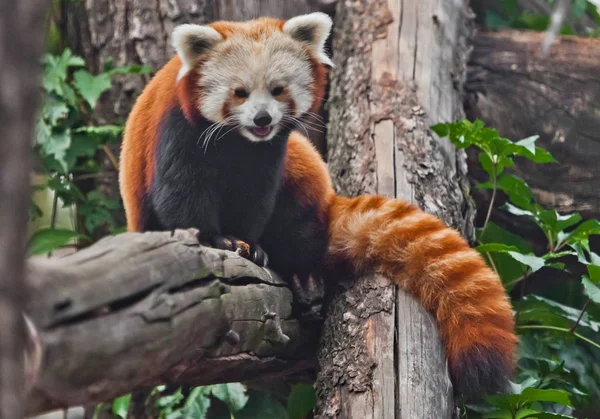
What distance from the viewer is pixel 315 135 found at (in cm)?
427

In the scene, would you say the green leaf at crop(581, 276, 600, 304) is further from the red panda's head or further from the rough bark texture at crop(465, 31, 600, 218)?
the red panda's head

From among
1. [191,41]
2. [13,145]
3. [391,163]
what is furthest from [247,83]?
[13,145]

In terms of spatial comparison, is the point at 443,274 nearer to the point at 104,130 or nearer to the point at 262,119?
the point at 262,119

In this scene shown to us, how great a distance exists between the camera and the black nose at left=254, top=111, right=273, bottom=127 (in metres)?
2.81

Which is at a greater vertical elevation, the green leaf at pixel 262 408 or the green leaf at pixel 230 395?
the green leaf at pixel 230 395

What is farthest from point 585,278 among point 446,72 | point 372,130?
point 446,72

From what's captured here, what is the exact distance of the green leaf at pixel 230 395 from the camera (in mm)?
3039

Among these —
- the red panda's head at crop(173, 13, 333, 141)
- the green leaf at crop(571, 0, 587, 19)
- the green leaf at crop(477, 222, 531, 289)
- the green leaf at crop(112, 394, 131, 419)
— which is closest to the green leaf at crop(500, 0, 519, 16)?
the green leaf at crop(571, 0, 587, 19)

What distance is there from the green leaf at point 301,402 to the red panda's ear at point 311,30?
5.19 feet

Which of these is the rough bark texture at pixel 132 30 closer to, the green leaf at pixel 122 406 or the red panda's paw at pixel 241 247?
the green leaf at pixel 122 406

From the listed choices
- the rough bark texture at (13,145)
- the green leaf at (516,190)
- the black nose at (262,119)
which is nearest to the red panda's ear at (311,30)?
the black nose at (262,119)

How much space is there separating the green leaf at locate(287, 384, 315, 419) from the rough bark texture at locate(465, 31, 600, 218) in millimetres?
1848

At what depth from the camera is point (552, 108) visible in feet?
13.5

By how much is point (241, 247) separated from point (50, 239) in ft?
5.18
